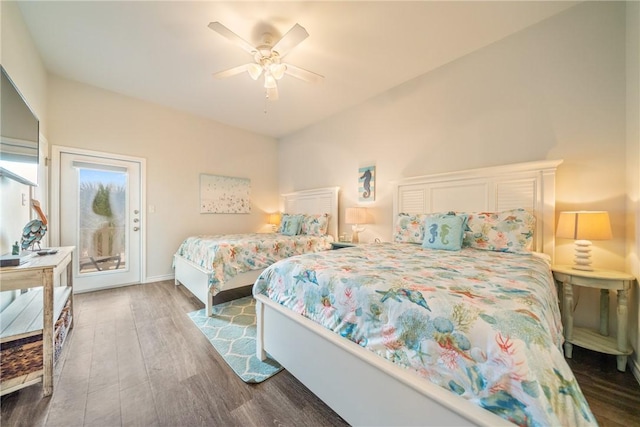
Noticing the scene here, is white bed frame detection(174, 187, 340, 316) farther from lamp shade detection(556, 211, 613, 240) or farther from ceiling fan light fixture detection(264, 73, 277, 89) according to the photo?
lamp shade detection(556, 211, 613, 240)

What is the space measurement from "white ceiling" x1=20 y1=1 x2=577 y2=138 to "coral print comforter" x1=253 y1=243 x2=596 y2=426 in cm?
219

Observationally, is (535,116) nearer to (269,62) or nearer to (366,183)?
(366,183)

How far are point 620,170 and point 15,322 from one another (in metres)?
4.47

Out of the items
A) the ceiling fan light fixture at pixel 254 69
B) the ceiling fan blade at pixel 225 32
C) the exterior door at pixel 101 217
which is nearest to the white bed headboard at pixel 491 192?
the ceiling fan light fixture at pixel 254 69

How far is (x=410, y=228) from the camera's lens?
9.20 ft

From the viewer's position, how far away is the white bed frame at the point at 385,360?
0.89 m

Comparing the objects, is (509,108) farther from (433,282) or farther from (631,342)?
(433,282)

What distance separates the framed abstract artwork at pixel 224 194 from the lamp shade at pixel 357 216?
7.71ft

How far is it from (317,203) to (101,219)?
A: 10.7 feet

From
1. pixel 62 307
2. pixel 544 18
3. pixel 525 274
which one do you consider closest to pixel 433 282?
pixel 525 274

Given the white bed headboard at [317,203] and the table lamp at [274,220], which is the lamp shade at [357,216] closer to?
the white bed headboard at [317,203]

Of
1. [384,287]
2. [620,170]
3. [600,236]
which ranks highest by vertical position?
[620,170]

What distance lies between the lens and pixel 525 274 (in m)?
1.37

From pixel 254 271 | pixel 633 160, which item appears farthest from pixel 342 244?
pixel 633 160
